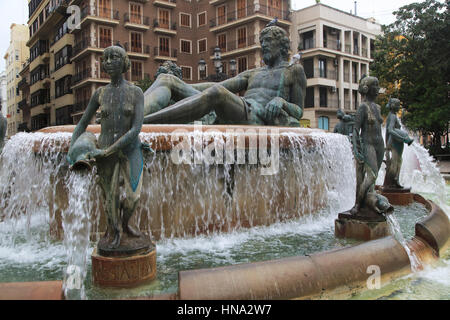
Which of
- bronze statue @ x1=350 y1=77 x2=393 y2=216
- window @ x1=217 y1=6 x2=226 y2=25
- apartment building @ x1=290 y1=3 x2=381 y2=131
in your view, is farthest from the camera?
window @ x1=217 y1=6 x2=226 y2=25

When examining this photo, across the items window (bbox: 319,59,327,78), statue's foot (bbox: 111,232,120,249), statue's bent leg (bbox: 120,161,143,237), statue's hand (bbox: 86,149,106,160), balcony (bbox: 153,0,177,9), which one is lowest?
statue's foot (bbox: 111,232,120,249)

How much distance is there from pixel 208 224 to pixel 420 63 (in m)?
22.5

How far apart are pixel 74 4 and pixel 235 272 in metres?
41.3

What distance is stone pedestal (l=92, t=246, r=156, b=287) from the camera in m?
3.01

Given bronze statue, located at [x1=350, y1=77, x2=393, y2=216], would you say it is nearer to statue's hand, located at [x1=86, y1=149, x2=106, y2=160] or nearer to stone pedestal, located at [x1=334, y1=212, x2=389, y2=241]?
stone pedestal, located at [x1=334, y1=212, x2=389, y2=241]

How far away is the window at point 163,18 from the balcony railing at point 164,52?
2.47 meters

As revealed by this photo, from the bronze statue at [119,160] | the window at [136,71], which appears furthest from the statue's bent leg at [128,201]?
the window at [136,71]

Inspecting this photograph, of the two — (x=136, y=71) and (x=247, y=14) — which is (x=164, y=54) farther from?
(x=247, y=14)

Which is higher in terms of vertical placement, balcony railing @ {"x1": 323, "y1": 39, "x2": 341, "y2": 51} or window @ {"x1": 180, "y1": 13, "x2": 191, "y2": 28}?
window @ {"x1": 180, "y1": 13, "x2": 191, "y2": 28}

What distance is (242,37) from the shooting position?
36938 millimetres

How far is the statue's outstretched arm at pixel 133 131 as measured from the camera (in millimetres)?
2977

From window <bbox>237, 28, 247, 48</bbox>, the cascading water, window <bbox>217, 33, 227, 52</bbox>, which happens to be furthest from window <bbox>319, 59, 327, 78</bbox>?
the cascading water

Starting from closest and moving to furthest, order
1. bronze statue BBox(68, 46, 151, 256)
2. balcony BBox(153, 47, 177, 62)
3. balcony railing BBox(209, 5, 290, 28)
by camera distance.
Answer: bronze statue BBox(68, 46, 151, 256) < balcony railing BBox(209, 5, 290, 28) < balcony BBox(153, 47, 177, 62)
